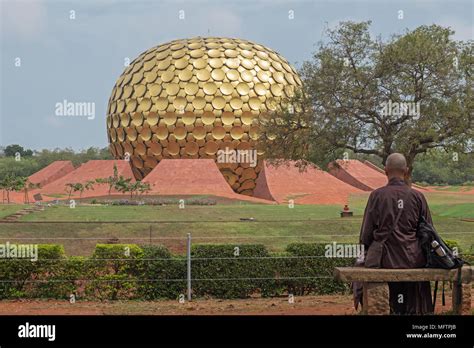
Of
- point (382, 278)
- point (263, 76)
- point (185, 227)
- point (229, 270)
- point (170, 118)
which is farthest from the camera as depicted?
point (263, 76)

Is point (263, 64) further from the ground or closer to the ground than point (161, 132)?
further from the ground

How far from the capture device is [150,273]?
11.0m

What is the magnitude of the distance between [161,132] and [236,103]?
3.99m

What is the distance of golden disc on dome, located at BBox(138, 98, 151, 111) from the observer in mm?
34825

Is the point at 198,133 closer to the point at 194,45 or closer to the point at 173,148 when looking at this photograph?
the point at 173,148

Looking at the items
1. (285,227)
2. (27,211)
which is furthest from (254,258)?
(27,211)

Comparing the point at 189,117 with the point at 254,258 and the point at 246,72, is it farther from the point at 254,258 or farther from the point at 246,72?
the point at 254,258

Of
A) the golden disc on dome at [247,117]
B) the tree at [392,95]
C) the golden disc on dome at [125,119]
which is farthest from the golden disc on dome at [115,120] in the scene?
the tree at [392,95]

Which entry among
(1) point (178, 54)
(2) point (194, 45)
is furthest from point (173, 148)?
(2) point (194, 45)

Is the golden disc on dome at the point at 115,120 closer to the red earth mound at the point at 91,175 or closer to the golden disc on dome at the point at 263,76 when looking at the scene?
the red earth mound at the point at 91,175

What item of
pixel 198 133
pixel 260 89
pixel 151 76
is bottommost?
pixel 198 133

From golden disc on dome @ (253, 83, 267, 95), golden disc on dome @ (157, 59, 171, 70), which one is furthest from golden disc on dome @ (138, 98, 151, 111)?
golden disc on dome @ (253, 83, 267, 95)

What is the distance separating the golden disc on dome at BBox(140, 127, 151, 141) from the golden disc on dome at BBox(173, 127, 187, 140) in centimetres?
146

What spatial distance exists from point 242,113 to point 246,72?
2240mm
